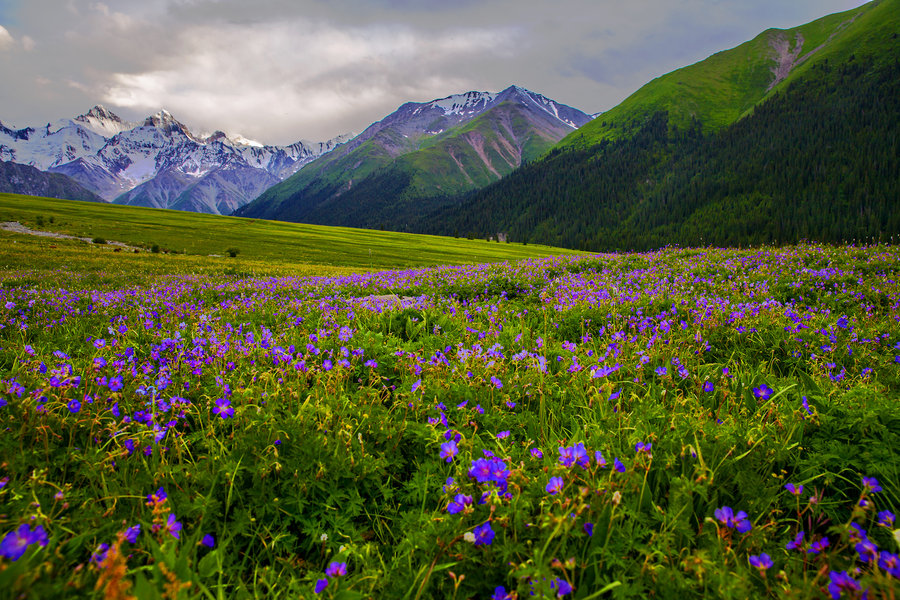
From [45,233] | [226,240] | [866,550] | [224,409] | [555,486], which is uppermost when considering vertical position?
[45,233]

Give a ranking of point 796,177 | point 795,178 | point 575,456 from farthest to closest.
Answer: point 796,177
point 795,178
point 575,456

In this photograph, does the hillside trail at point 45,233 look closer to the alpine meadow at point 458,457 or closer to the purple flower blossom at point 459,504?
the alpine meadow at point 458,457

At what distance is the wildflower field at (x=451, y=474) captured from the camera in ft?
5.65

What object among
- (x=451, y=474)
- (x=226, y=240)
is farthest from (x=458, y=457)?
(x=226, y=240)

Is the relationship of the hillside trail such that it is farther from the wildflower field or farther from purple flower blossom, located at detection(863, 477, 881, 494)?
purple flower blossom, located at detection(863, 477, 881, 494)

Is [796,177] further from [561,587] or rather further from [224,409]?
[224,409]

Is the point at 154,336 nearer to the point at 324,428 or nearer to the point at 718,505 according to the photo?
the point at 324,428

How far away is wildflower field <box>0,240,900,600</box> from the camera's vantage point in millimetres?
1724

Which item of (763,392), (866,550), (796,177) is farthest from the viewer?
(796,177)

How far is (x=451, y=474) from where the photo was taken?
2.69m

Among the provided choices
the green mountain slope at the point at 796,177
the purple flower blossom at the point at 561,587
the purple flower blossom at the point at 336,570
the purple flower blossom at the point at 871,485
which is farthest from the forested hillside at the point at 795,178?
the purple flower blossom at the point at 336,570

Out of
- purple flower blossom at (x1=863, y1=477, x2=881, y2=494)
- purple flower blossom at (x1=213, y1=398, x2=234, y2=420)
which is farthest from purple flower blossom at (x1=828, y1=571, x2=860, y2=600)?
purple flower blossom at (x1=213, y1=398, x2=234, y2=420)

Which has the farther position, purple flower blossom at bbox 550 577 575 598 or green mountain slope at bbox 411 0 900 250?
green mountain slope at bbox 411 0 900 250

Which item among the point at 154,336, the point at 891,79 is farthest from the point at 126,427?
the point at 891,79
